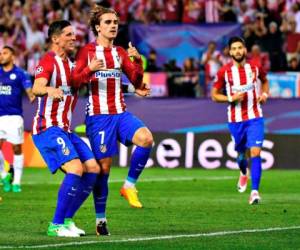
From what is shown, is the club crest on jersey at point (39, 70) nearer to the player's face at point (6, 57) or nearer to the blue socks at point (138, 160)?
the blue socks at point (138, 160)

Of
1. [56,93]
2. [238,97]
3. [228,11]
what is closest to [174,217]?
[56,93]

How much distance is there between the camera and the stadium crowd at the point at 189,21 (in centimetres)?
2513

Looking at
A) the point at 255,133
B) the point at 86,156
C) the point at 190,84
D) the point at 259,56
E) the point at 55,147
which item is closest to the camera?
the point at 55,147

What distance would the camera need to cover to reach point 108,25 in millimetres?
11602

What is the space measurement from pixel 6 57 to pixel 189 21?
987 centimetres

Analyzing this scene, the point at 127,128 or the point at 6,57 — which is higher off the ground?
the point at 6,57

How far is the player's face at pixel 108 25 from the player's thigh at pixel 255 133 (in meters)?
5.06

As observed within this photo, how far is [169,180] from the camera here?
66.1 ft

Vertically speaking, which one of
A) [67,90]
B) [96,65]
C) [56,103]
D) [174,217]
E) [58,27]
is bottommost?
[174,217]

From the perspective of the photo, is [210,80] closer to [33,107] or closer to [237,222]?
[33,107]

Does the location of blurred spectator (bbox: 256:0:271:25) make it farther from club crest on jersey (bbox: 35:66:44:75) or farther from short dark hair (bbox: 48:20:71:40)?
club crest on jersey (bbox: 35:66:44:75)

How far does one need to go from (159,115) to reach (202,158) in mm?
1445

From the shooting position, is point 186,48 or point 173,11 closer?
point 186,48

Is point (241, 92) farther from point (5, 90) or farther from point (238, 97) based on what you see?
point (5, 90)
